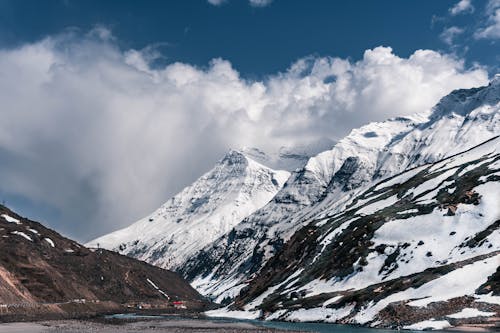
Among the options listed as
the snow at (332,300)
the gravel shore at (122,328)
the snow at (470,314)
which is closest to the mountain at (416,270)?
the snow at (470,314)

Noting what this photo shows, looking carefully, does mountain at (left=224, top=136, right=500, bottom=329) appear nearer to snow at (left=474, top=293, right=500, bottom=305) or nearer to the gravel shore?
snow at (left=474, top=293, right=500, bottom=305)

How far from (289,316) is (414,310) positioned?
4539cm

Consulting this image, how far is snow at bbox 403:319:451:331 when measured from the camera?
10788 centimetres

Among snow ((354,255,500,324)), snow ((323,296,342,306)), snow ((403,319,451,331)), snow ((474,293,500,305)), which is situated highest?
snow ((323,296,342,306))

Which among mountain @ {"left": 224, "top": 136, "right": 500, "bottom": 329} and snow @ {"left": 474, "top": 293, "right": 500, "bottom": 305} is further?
mountain @ {"left": 224, "top": 136, "right": 500, "bottom": 329}

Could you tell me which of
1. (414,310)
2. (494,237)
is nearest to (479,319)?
(414,310)

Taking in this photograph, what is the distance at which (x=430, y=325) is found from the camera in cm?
10931

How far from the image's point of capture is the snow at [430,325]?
354 ft

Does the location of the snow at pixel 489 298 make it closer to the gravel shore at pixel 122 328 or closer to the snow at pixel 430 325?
the snow at pixel 430 325

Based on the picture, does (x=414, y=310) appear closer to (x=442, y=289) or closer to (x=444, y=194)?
(x=442, y=289)

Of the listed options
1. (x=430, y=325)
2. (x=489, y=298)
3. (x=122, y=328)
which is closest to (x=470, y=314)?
(x=489, y=298)

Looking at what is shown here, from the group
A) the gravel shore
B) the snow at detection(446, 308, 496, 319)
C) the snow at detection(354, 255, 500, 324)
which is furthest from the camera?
the gravel shore

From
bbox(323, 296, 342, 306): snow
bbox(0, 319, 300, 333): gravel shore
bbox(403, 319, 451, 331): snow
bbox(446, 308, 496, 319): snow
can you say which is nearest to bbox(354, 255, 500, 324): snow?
Result: bbox(446, 308, 496, 319): snow

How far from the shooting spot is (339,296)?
502 feet
